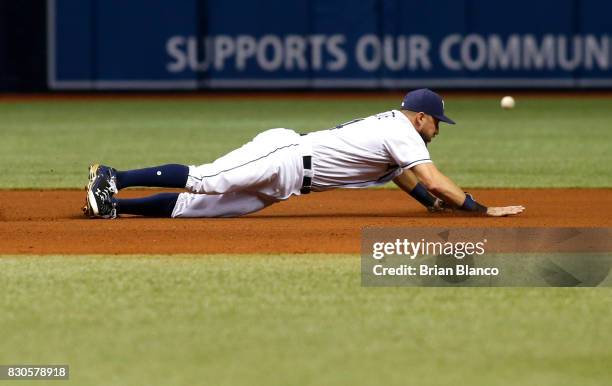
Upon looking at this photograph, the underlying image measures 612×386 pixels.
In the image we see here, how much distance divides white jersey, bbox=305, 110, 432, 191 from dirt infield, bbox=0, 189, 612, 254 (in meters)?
0.30

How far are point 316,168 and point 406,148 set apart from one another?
23.1 inches

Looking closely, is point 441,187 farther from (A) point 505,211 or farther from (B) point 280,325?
(B) point 280,325

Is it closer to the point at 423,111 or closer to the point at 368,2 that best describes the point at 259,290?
the point at 423,111

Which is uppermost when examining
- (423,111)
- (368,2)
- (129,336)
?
(368,2)

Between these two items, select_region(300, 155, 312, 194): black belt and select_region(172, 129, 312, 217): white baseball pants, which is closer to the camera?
select_region(172, 129, 312, 217): white baseball pants

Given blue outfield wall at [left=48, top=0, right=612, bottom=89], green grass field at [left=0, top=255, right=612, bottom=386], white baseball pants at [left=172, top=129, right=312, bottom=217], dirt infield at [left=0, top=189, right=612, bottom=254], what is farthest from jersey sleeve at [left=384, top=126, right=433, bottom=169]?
blue outfield wall at [left=48, top=0, right=612, bottom=89]

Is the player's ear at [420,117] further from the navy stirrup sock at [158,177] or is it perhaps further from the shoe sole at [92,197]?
the shoe sole at [92,197]

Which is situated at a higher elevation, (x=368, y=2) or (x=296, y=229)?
(x=368, y=2)

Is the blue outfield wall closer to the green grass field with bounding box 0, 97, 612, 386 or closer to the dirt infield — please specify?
the dirt infield

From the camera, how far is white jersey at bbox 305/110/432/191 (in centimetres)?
794

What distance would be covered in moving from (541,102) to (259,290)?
17.9 metres

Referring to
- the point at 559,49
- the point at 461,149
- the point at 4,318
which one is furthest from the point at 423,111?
the point at 559,49

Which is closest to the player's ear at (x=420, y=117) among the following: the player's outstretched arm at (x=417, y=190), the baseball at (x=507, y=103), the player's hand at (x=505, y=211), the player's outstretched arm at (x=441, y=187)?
the player's outstretched arm at (x=441, y=187)

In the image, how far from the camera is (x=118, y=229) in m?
7.85
